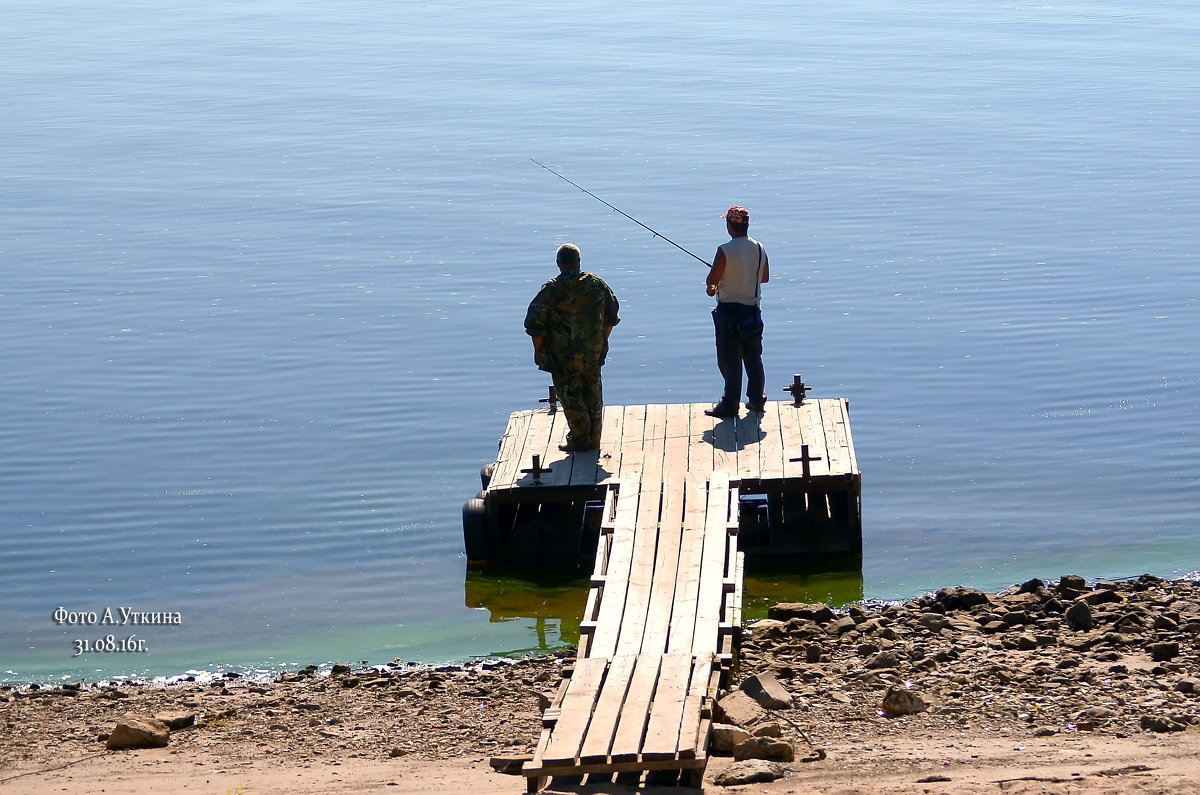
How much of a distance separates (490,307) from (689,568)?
11.2 m

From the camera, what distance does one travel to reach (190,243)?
25297mm

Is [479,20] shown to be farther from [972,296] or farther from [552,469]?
[552,469]

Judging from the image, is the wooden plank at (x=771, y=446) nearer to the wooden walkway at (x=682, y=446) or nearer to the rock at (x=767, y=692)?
the wooden walkway at (x=682, y=446)

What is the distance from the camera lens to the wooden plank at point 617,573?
1007 centimetres

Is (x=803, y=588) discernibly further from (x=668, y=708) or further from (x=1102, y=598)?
(x=668, y=708)

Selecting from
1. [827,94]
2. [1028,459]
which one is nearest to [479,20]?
[827,94]

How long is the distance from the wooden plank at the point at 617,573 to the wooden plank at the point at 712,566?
47cm

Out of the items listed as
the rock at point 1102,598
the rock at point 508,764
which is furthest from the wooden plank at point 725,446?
the rock at point 508,764

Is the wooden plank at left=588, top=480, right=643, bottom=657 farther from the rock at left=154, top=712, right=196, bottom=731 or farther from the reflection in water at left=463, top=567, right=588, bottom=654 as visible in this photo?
the rock at left=154, top=712, right=196, bottom=731

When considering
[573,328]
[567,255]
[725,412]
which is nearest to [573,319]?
[573,328]

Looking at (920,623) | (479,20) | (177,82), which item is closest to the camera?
(920,623)

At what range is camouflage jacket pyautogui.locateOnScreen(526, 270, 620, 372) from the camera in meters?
12.9

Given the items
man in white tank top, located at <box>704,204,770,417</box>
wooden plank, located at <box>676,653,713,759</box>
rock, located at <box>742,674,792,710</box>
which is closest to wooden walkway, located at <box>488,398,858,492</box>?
man in white tank top, located at <box>704,204,770,417</box>

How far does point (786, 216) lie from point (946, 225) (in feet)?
7.80
